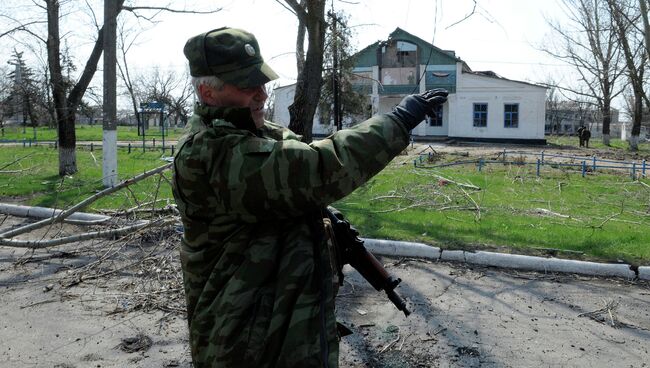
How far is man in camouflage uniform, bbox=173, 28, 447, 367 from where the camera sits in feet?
4.79

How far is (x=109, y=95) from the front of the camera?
11.6 meters

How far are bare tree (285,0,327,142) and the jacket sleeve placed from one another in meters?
7.35

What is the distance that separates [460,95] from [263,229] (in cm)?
4258

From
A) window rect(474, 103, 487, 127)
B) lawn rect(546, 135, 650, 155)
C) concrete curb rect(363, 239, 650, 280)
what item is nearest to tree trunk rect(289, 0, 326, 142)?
concrete curb rect(363, 239, 650, 280)

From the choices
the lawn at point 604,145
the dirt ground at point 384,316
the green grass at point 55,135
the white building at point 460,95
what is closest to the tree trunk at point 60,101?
the dirt ground at point 384,316

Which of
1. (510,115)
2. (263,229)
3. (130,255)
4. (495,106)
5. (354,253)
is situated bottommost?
(130,255)

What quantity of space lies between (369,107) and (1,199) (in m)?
26.9

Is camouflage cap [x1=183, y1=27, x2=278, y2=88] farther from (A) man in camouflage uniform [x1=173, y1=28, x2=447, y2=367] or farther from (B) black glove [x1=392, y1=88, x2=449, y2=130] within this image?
(B) black glove [x1=392, y1=88, x2=449, y2=130]

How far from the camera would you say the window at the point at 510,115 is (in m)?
41.3

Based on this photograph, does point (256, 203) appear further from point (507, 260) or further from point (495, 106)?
point (495, 106)

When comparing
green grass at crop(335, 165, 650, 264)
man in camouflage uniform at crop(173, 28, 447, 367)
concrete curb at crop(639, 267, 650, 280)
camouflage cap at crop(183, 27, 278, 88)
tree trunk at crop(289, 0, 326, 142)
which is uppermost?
tree trunk at crop(289, 0, 326, 142)

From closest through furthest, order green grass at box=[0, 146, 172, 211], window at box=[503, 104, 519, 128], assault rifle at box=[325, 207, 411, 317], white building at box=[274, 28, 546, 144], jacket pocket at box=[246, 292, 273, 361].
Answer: jacket pocket at box=[246, 292, 273, 361] < assault rifle at box=[325, 207, 411, 317] < green grass at box=[0, 146, 172, 211] < white building at box=[274, 28, 546, 144] < window at box=[503, 104, 519, 128]

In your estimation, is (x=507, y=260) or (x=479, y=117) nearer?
(x=507, y=260)

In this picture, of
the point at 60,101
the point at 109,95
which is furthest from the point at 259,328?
the point at 60,101
